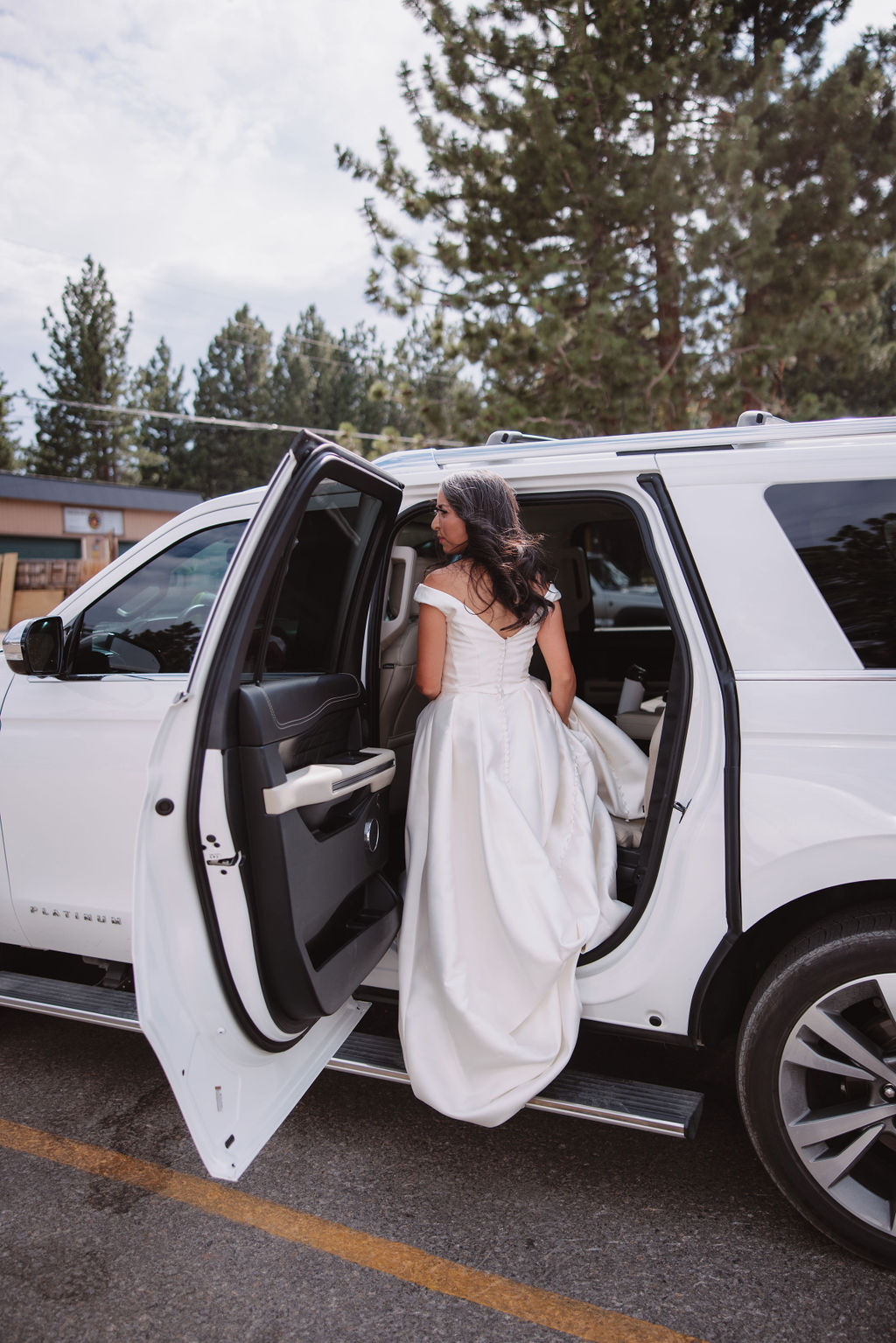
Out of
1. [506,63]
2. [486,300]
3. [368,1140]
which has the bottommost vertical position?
[368,1140]

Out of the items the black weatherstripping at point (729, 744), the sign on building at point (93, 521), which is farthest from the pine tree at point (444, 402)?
the sign on building at point (93, 521)

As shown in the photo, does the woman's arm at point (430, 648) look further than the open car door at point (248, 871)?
Yes

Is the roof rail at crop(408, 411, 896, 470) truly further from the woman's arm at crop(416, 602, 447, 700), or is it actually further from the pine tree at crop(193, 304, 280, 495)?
the pine tree at crop(193, 304, 280, 495)

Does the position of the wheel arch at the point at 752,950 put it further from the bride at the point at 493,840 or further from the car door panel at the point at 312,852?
the car door panel at the point at 312,852

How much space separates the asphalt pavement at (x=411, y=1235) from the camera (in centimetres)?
198

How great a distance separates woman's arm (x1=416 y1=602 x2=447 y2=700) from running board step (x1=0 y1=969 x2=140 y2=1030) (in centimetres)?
131

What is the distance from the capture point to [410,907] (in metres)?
2.51

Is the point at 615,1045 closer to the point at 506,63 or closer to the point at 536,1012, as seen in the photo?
the point at 536,1012

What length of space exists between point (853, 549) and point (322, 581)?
4.58ft

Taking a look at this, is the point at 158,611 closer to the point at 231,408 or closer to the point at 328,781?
the point at 328,781

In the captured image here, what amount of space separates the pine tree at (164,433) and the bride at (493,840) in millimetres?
45525

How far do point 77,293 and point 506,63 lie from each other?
119ft

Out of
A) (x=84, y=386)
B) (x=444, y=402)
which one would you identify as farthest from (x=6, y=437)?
(x=444, y=402)

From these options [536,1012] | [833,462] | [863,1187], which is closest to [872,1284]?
[863,1187]
